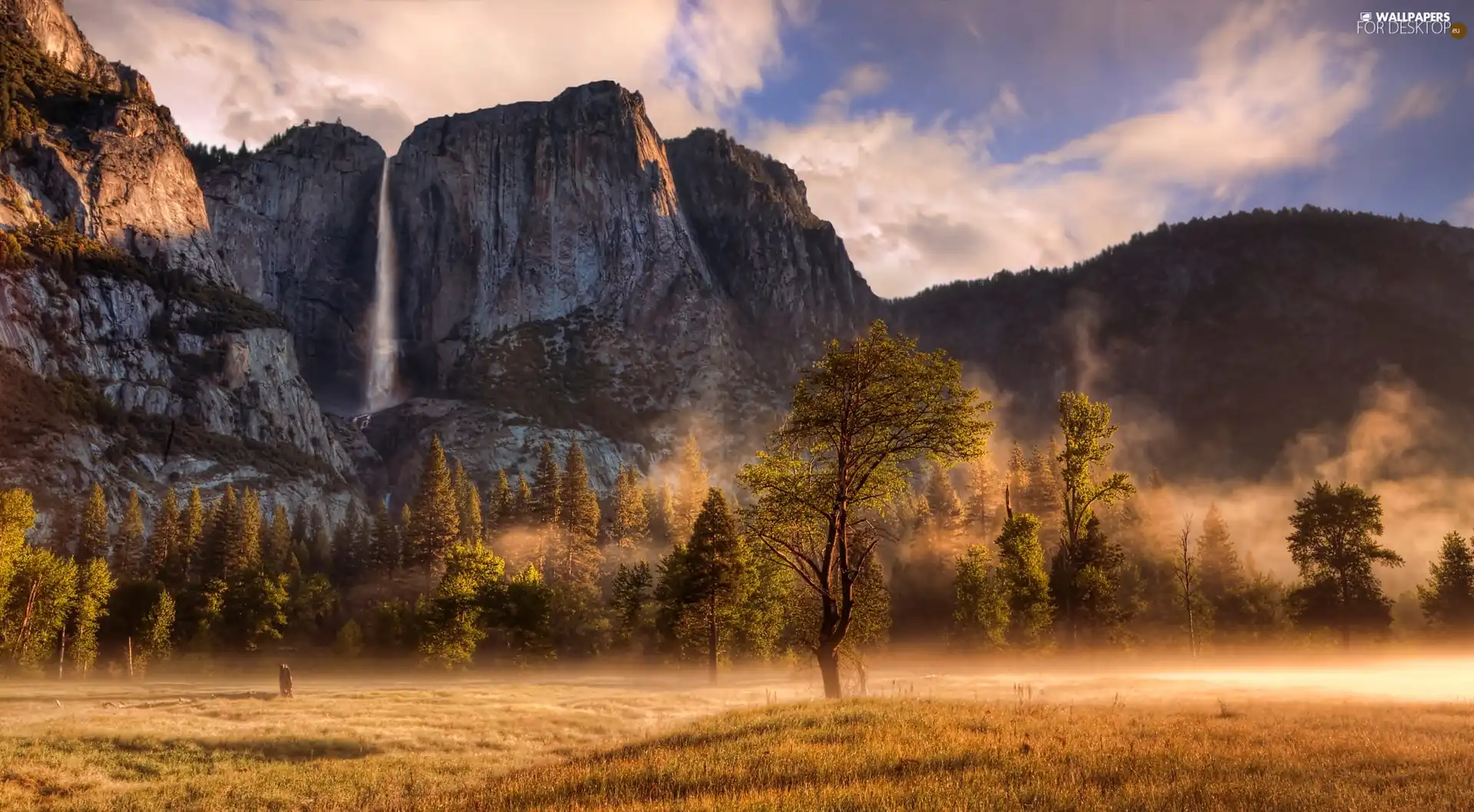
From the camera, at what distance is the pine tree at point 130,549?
303 feet

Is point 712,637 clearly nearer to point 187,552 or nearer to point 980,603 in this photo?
point 980,603

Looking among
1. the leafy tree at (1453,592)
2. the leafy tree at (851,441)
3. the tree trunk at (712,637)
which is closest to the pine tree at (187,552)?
the tree trunk at (712,637)

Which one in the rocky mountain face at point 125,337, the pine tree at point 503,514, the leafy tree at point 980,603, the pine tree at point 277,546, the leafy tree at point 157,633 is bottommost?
the leafy tree at point 157,633

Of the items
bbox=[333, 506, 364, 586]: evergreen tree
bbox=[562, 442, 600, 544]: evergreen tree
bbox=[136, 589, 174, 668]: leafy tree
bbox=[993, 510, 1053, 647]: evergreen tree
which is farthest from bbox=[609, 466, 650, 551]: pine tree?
bbox=[993, 510, 1053, 647]: evergreen tree

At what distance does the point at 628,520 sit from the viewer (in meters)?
105

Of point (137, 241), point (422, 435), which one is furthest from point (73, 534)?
point (137, 241)

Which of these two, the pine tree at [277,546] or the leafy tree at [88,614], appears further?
the pine tree at [277,546]

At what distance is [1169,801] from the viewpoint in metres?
9.65

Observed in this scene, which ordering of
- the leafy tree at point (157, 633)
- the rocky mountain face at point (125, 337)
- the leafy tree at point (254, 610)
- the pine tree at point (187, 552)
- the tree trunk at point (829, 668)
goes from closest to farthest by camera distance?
the tree trunk at point (829, 668)
the leafy tree at point (157, 633)
the leafy tree at point (254, 610)
the pine tree at point (187, 552)
the rocky mountain face at point (125, 337)

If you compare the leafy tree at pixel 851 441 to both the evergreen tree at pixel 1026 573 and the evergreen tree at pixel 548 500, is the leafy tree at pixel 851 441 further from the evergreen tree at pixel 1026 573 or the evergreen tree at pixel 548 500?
the evergreen tree at pixel 548 500

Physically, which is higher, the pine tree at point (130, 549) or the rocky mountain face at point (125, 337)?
the rocky mountain face at point (125, 337)

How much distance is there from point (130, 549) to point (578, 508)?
54714mm

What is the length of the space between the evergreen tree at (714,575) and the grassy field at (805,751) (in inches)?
555

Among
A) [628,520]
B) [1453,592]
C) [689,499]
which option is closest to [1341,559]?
[1453,592]
